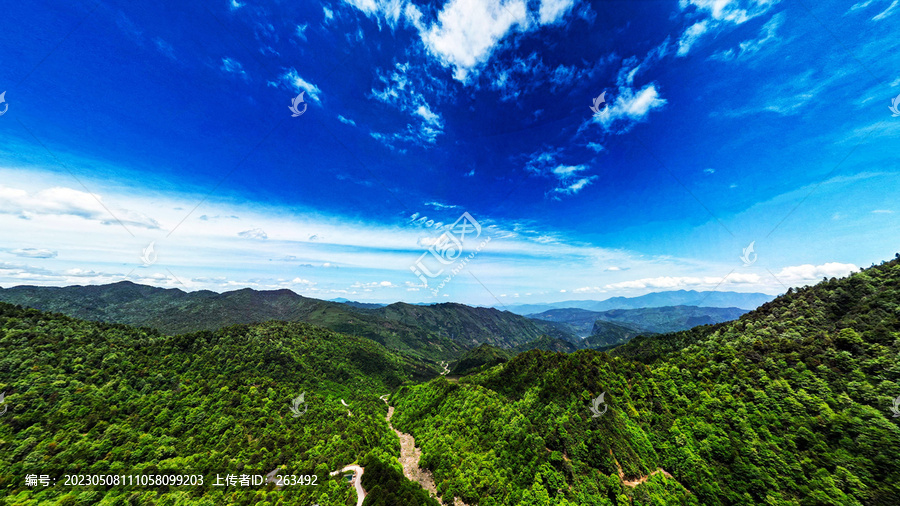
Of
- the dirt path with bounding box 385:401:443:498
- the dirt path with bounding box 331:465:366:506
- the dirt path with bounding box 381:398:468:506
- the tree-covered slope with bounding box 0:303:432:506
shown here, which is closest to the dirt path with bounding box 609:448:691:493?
the dirt path with bounding box 381:398:468:506

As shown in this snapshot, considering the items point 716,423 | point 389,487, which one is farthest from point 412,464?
point 716,423

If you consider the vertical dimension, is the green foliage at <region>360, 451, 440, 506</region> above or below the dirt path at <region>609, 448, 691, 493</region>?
above

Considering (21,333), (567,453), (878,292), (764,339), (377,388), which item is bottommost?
(377,388)

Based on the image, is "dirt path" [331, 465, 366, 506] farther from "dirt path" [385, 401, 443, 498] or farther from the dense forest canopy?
"dirt path" [385, 401, 443, 498]

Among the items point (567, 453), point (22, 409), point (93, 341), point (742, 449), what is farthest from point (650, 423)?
point (93, 341)

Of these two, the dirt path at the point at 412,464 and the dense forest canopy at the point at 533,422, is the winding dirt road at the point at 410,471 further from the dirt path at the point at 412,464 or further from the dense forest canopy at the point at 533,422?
the dense forest canopy at the point at 533,422

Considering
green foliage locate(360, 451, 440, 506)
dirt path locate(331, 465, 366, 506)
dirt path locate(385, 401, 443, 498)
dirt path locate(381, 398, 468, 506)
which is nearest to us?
green foliage locate(360, 451, 440, 506)

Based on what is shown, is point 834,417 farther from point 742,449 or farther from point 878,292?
point 878,292
